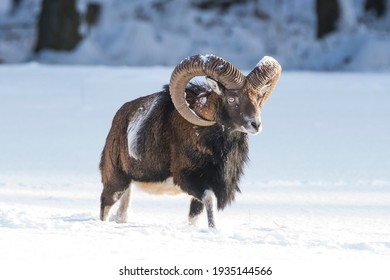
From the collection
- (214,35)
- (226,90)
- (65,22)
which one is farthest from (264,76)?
(214,35)

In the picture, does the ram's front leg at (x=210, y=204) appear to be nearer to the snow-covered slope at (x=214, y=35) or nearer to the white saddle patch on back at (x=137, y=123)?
the white saddle patch on back at (x=137, y=123)

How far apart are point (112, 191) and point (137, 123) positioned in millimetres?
785

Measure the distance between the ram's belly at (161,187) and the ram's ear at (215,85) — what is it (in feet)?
3.12

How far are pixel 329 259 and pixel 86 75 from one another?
17492mm

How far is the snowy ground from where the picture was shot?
9.03 meters

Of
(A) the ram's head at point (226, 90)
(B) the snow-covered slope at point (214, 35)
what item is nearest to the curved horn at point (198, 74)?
(A) the ram's head at point (226, 90)

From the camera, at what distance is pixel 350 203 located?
1357 cm

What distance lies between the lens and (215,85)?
11289 millimetres

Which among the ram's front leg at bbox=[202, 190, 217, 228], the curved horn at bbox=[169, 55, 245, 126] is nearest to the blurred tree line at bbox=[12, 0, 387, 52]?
the curved horn at bbox=[169, 55, 245, 126]

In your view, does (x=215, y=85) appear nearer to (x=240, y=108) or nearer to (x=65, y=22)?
(x=240, y=108)

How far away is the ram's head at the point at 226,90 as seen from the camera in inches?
435

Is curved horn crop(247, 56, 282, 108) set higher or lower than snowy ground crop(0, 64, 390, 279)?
higher

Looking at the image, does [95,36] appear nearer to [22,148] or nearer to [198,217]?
[22,148]

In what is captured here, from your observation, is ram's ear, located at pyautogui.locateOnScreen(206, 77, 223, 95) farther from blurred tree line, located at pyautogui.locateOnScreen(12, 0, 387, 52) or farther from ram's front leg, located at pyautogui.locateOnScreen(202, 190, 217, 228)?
blurred tree line, located at pyautogui.locateOnScreen(12, 0, 387, 52)
